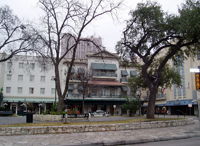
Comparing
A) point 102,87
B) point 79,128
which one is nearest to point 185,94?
point 102,87

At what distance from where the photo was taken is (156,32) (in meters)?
17.5

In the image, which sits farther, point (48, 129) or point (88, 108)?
point (88, 108)

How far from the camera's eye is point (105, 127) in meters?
12.2

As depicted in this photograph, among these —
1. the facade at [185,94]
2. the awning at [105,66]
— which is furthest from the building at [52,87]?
the facade at [185,94]

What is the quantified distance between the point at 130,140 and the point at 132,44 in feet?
36.2

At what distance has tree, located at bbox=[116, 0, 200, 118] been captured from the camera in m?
14.5

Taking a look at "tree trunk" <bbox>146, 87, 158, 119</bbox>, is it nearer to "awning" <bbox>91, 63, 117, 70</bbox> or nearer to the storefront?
"awning" <bbox>91, 63, 117, 70</bbox>

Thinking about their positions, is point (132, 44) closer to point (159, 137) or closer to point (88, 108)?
point (159, 137)

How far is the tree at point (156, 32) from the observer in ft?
47.7

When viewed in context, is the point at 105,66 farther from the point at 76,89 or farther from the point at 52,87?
the point at 52,87

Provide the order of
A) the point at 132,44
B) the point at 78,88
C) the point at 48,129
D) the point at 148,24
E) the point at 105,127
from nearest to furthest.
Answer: the point at 48,129
the point at 105,127
the point at 148,24
the point at 132,44
the point at 78,88

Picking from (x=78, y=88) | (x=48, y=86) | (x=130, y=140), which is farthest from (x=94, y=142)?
(x=48, y=86)

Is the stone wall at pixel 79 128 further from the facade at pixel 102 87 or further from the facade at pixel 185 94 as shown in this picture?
the facade at pixel 102 87

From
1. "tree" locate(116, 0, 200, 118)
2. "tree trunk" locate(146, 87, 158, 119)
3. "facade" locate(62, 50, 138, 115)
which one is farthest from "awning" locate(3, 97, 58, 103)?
"tree trunk" locate(146, 87, 158, 119)
